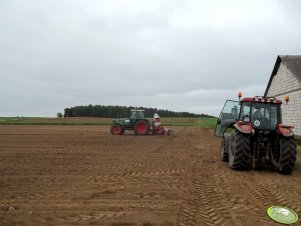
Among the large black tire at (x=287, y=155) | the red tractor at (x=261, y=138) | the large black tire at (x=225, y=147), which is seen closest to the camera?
the large black tire at (x=287, y=155)

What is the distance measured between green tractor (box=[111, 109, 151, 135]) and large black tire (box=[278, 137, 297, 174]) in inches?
577

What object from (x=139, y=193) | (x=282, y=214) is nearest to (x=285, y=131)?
(x=282, y=214)

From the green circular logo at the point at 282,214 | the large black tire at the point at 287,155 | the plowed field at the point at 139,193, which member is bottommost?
the green circular logo at the point at 282,214

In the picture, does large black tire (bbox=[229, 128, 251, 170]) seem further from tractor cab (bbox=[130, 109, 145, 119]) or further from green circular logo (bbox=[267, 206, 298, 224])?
tractor cab (bbox=[130, 109, 145, 119])

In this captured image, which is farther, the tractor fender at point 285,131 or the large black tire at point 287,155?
the tractor fender at point 285,131

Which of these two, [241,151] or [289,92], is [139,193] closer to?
[241,151]

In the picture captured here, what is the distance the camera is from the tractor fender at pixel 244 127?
855 cm

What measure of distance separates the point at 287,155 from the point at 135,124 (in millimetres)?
14952

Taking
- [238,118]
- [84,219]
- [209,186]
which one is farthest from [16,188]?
[238,118]

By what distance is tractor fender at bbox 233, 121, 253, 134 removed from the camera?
8.55 metres

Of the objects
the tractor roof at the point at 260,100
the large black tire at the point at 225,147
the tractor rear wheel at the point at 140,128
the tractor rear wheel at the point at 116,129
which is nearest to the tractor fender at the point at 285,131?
the tractor roof at the point at 260,100

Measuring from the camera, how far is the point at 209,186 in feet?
22.5

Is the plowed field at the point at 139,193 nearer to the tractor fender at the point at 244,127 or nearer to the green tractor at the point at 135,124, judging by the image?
the tractor fender at the point at 244,127

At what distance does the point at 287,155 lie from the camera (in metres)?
8.26
